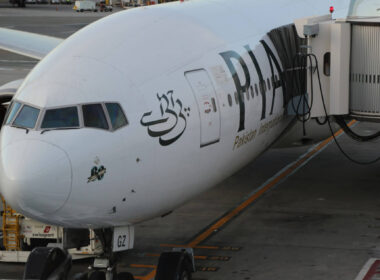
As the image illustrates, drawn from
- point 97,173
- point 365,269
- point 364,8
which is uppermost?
point 364,8

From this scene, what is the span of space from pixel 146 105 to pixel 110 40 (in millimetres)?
1606

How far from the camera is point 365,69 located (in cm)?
1917

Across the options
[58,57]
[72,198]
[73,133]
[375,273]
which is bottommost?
[375,273]

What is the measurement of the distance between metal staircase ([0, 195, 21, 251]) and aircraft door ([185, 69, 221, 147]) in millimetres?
5511

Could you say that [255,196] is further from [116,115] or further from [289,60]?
[116,115]

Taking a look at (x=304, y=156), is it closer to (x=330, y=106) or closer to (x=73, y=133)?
(x=330, y=106)

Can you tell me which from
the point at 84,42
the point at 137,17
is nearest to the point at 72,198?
the point at 84,42

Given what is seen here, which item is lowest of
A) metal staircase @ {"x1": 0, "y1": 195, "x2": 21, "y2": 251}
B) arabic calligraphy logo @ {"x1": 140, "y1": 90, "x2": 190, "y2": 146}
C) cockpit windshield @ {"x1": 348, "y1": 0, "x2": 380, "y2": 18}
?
metal staircase @ {"x1": 0, "y1": 195, "x2": 21, "y2": 251}

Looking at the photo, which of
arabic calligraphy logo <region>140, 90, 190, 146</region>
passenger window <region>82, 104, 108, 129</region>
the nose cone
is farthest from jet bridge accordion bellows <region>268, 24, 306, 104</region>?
the nose cone

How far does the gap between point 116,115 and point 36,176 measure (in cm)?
171

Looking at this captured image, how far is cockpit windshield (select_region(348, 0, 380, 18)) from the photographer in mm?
19516

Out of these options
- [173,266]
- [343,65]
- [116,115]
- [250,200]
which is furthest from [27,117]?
[250,200]

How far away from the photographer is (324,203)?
22453 mm

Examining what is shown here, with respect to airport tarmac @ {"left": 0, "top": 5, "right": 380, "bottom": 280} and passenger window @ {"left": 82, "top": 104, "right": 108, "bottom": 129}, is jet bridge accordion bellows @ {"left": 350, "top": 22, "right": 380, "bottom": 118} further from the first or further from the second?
passenger window @ {"left": 82, "top": 104, "right": 108, "bottom": 129}
